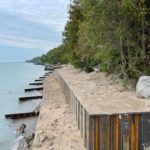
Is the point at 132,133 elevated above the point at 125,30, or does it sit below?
below

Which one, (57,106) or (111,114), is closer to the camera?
(111,114)

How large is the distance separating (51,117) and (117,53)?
4305 mm

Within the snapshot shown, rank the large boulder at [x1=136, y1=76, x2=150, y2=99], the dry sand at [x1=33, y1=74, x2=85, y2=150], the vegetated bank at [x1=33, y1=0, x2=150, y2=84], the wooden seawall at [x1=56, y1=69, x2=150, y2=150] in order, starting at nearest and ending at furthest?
the wooden seawall at [x1=56, y1=69, x2=150, y2=150] < the dry sand at [x1=33, y1=74, x2=85, y2=150] < the large boulder at [x1=136, y1=76, x2=150, y2=99] < the vegetated bank at [x1=33, y1=0, x2=150, y2=84]

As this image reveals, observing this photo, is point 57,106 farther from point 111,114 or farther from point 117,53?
point 111,114

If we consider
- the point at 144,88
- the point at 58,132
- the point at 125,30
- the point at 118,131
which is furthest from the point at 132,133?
the point at 125,30

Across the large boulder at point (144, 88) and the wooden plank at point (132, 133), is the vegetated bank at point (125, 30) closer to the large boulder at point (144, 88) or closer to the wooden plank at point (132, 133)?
the large boulder at point (144, 88)

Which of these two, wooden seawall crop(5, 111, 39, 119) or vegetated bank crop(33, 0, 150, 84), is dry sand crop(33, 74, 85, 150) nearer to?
vegetated bank crop(33, 0, 150, 84)

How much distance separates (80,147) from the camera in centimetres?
832

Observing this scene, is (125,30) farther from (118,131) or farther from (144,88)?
(118,131)

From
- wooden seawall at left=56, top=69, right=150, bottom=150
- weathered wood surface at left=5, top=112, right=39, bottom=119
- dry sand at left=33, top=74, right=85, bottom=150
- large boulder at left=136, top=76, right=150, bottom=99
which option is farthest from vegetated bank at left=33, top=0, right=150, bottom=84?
weathered wood surface at left=5, top=112, right=39, bottom=119

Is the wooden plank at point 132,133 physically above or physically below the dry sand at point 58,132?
above

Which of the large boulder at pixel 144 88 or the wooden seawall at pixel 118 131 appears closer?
the wooden seawall at pixel 118 131

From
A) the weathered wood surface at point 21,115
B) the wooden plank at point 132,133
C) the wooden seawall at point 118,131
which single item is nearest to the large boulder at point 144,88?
the wooden seawall at point 118,131

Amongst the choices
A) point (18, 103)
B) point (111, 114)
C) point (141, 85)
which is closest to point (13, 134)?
point (141, 85)
